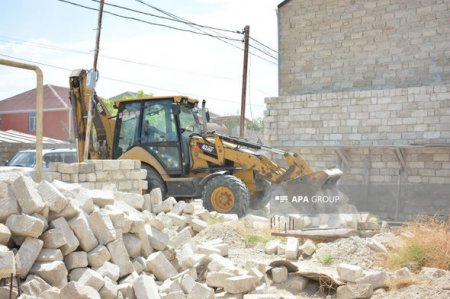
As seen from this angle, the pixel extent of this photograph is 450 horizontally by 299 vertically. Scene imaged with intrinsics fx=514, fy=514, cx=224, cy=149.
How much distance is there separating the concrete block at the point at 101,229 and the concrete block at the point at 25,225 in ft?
2.28

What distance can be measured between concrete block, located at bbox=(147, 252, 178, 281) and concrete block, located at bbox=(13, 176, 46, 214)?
51.3 inches

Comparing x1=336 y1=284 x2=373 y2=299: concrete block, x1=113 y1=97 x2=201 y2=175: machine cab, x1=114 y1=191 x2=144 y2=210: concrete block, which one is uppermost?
x1=113 y1=97 x2=201 y2=175: machine cab

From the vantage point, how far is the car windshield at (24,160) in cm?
1324

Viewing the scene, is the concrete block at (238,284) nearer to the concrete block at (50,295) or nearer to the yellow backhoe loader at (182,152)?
the concrete block at (50,295)

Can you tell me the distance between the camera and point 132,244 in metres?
5.73

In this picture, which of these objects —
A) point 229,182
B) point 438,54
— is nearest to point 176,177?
point 229,182

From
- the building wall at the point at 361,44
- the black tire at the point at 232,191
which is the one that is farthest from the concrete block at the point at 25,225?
the building wall at the point at 361,44

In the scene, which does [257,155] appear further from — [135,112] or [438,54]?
[438,54]

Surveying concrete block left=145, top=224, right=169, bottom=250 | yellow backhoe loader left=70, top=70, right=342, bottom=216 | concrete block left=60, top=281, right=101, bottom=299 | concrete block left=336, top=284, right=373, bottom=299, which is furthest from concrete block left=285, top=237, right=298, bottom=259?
concrete block left=60, top=281, right=101, bottom=299

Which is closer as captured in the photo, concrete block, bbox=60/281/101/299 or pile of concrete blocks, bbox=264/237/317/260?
concrete block, bbox=60/281/101/299

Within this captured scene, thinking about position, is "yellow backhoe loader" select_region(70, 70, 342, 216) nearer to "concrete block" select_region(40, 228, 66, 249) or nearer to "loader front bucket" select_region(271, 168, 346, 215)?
"loader front bucket" select_region(271, 168, 346, 215)

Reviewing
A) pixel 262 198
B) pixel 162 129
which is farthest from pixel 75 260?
pixel 262 198

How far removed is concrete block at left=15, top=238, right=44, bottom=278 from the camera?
15.2 ft

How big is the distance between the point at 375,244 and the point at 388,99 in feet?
25.0
